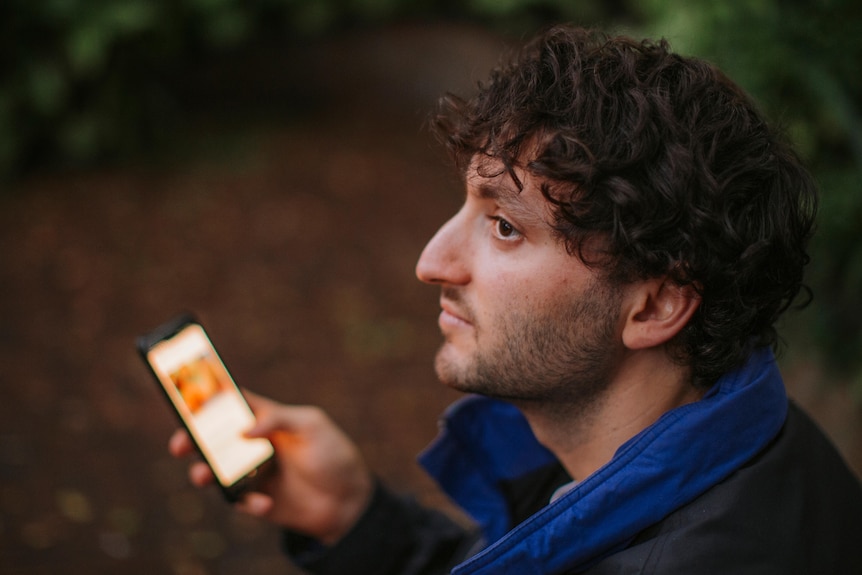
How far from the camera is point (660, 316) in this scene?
2.05m

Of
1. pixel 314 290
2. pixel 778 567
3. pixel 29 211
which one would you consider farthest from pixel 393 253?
pixel 778 567

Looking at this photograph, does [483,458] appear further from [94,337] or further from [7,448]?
[94,337]

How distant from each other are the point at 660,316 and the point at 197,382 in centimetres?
144

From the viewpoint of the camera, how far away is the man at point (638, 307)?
1810mm

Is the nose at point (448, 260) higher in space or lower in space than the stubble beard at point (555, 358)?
higher

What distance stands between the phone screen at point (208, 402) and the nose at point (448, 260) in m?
0.88

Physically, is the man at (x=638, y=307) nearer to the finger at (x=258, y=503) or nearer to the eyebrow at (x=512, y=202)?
the eyebrow at (x=512, y=202)

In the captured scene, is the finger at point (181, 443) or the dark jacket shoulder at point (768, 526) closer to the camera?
the dark jacket shoulder at point (768, 526)

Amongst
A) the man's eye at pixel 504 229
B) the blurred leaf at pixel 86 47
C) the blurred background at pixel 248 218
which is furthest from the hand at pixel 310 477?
the blurred leaf at pixel 86 47

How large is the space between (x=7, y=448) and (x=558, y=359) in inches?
156

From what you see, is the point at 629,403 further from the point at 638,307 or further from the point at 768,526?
the point at 768,526

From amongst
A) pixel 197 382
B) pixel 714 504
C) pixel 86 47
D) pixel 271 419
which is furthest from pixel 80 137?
pixel 714 504

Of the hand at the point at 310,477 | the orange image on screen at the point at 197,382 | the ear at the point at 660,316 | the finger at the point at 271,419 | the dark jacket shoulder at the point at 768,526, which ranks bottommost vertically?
the dark jacket shoulder at the point at 768,526

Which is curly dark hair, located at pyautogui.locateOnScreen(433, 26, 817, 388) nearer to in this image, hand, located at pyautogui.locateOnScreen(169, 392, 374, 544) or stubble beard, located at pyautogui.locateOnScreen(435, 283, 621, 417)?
stubble beard, located at pyautogui.locateOnScreen(435, 283, 621, 417)
